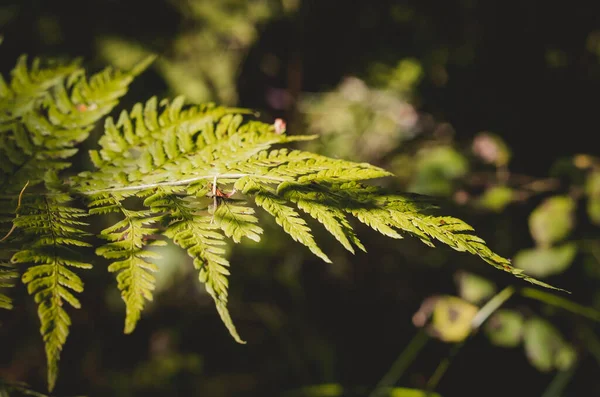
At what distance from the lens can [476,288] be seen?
2217mm

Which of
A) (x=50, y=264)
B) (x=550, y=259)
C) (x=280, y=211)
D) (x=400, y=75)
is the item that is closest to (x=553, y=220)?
(x=550, y=259)

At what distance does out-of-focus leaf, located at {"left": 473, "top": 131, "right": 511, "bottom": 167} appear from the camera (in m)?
2.33

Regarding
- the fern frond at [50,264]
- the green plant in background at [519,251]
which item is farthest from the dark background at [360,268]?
the fern frond at [50,264]

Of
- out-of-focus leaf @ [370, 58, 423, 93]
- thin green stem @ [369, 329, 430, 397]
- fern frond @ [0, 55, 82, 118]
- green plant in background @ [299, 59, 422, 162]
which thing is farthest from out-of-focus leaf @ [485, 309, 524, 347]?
fern frond @ [0, 55, 82, 118]

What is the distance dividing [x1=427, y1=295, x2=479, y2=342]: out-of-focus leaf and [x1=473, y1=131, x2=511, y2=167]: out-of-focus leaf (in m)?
0.82

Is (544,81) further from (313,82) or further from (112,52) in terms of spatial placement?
(112,52)

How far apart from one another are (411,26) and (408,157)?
99 cm

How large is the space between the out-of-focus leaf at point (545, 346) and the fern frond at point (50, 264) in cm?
214

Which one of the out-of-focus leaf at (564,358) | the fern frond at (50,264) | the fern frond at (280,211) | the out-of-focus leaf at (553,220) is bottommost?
the out-of-focus leaf at (564,358)

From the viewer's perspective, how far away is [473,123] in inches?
117

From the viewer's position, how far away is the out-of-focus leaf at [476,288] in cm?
221

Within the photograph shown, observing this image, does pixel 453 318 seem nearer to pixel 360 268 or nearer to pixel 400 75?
pixel 360 268

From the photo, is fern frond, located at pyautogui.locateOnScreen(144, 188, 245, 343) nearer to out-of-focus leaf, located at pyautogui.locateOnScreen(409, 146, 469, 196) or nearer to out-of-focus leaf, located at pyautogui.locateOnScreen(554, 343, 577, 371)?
out-of-focus leaf, located at pyautogui.locateOnScreen(409, 146, 469, 196)

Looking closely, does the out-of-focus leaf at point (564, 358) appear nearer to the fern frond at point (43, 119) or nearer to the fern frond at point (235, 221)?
the fern frond at point (235, 221)
